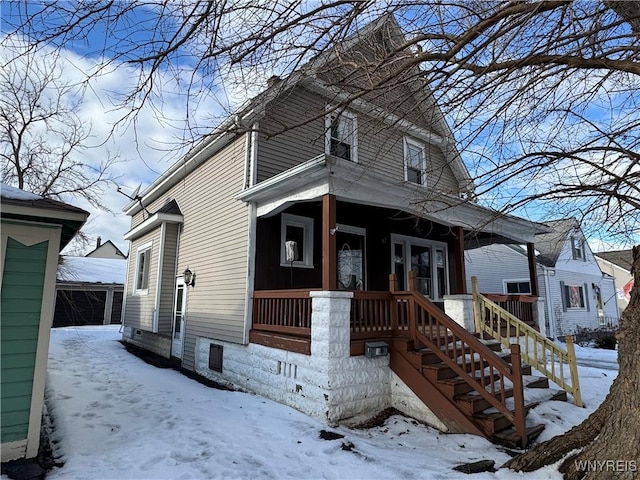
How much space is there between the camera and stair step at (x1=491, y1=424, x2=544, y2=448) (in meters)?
4.51

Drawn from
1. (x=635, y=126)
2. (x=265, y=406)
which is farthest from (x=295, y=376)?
(x=635, y=126)

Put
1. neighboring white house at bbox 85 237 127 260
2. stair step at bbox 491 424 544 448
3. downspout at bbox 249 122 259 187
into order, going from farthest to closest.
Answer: neighboring white house at bbox 85 237 127 260 → downspout at bbox 249 122 259 187 → stair step at bbox 491 424 544 448

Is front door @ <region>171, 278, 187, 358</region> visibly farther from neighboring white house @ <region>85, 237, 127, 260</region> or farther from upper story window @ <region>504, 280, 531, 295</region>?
neighboring white house @ <region>85, 237, 127, 260</region>

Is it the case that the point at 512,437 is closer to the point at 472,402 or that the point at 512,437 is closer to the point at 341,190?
the point at 472,402

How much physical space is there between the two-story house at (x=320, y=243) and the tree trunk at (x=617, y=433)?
4.94ft

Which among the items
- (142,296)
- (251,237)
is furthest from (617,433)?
(142,296)

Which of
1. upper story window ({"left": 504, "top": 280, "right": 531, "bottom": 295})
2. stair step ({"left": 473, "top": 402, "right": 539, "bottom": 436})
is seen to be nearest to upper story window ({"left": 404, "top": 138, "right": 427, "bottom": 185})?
stair step ({"left": 473, "top": 402, "right": 539, "bottom": 436})

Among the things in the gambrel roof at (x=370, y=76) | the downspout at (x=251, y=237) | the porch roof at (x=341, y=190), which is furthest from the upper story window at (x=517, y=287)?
the gambrel roof at (x=370, y=76)

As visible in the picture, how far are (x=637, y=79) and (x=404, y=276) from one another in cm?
664

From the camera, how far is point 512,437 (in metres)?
4.57

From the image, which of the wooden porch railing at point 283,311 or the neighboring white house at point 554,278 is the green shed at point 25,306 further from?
the neighboring white house at point 554,278

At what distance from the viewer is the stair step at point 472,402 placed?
4.95 meters

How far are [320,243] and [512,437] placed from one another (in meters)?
5.00

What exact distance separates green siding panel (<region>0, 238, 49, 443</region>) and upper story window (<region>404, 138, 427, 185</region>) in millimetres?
8418
